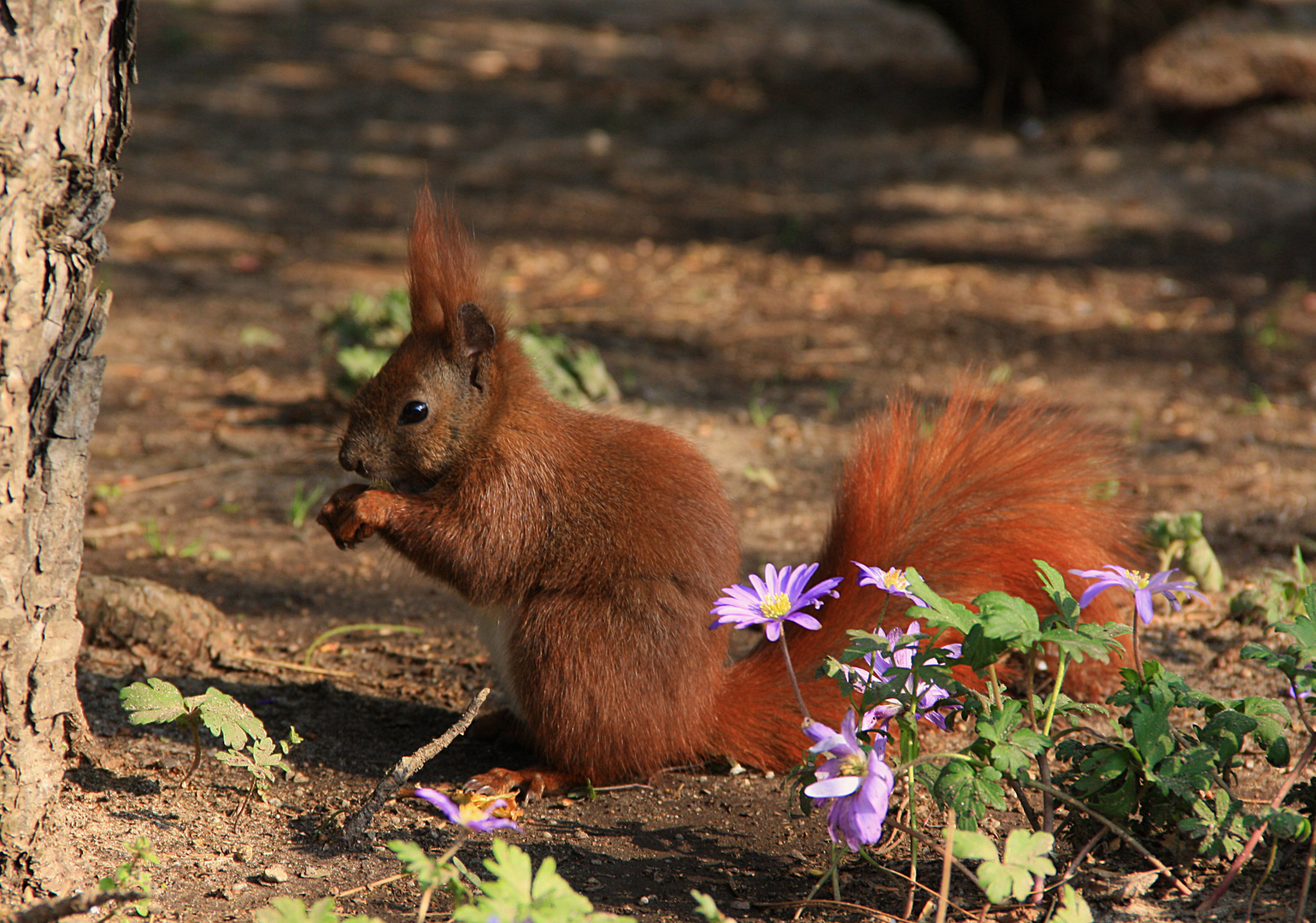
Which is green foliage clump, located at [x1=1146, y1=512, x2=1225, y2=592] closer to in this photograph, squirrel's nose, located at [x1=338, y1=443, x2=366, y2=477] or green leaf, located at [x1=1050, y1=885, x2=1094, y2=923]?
green leaf, located at [x1=1050, y1=885, x2=1094, y2=923]

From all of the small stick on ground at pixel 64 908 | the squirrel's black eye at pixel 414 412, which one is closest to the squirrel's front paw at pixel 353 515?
the squirrel's black eye at pixel 414 412

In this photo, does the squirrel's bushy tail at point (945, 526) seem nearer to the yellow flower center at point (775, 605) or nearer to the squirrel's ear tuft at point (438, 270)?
the yellow flower center at point (775, 605)

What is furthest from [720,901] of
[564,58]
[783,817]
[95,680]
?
[564,58]

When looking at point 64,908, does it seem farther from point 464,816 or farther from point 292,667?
point 292,667

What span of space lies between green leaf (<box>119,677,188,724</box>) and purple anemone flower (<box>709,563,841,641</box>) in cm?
86

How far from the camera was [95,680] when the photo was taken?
245 cm

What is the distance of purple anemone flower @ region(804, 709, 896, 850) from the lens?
152 centimetres

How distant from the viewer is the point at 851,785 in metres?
1.52

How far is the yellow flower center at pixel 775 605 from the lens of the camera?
5.78 ft

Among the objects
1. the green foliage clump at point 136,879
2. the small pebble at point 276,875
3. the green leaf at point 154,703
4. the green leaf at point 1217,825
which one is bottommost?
the small pebble at point 276,875

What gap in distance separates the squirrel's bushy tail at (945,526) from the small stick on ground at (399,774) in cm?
53

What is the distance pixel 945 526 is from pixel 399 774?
40.8 inches

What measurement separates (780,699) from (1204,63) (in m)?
6.52

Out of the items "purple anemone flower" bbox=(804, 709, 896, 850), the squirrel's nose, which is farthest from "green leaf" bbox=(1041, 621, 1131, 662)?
the squirrel's nose
